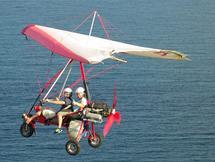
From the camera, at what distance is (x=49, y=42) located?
41438 millimetres

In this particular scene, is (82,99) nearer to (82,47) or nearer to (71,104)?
(71,104)

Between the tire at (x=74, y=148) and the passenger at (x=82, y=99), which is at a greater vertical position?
the passenger at (x=82, y=99)

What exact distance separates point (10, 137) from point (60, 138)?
1452 centimetres

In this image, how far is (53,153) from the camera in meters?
192

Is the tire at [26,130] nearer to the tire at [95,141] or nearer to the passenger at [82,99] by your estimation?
the passenger at [82,99]

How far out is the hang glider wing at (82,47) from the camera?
3934 cm

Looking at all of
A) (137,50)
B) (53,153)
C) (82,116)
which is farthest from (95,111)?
(53,153)

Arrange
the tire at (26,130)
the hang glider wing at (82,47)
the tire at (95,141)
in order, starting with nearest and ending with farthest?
1. the hang glider wing at (82,47)
2. the tire at (95,141)
3. the tire at (26,130)

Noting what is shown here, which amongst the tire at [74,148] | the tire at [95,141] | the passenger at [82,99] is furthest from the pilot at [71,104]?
the tire at [95,141]

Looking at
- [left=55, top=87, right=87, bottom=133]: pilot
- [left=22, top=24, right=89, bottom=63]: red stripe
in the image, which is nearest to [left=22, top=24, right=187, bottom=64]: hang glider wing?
[left=22, top=24, right=89, bottom=63]: red stripe

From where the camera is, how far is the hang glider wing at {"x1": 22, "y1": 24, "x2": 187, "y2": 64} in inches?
1549

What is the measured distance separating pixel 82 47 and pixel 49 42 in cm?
Answer: 231

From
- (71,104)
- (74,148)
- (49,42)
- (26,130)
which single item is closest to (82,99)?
(71,104)

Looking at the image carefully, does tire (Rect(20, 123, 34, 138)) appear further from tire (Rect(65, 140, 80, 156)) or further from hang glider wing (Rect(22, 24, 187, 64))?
hang glider wing (Rect(22, 24, 187, 64))
